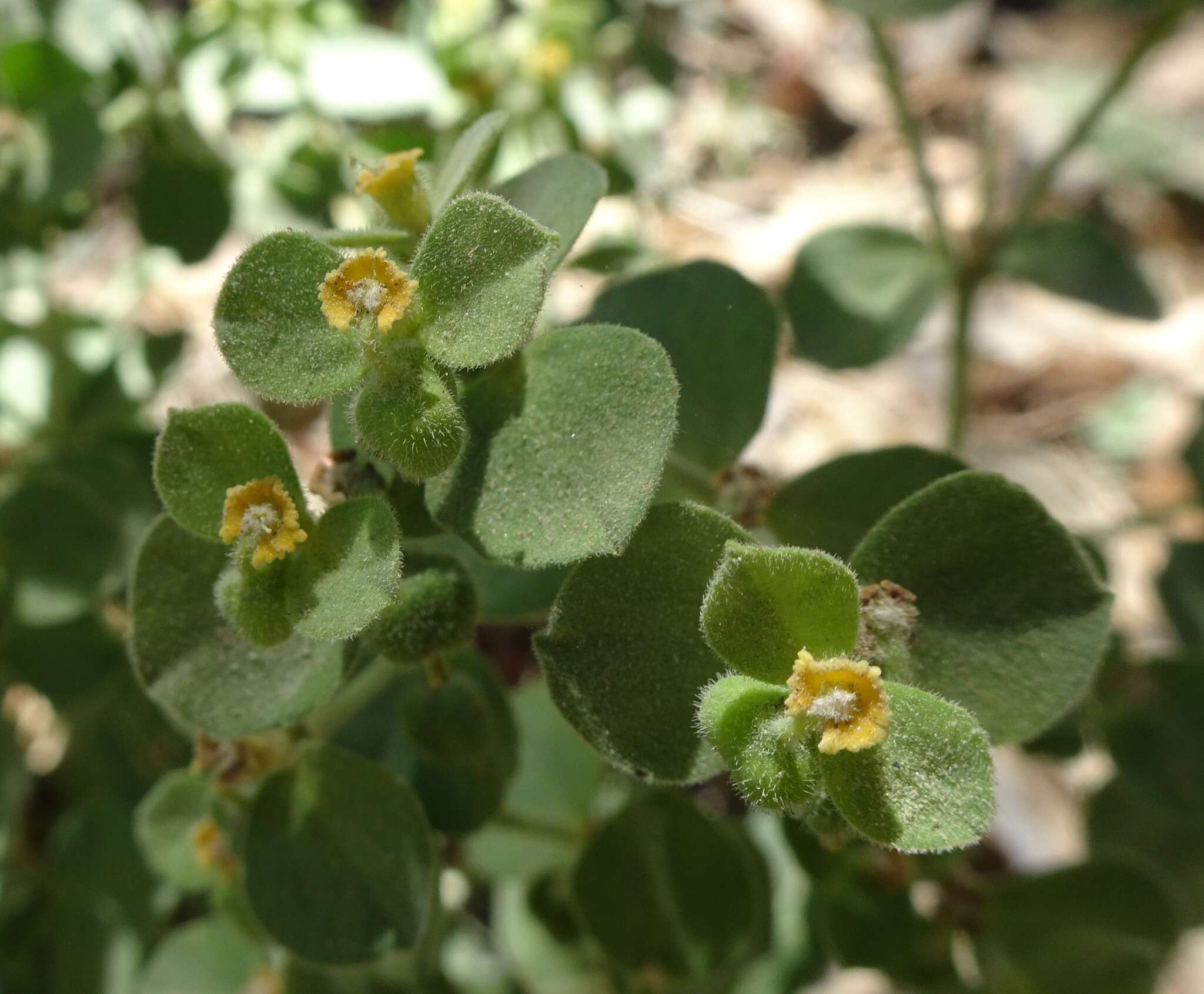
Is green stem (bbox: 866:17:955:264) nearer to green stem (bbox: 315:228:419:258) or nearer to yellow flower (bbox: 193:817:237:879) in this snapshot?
green stem (bbox: 315:228:419:258)

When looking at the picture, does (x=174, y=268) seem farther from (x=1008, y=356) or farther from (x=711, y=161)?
(x=1008, y=356)

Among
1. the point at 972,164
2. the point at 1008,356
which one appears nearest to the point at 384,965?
the point at 1008,356

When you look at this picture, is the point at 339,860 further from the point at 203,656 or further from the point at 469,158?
the point at 469,158

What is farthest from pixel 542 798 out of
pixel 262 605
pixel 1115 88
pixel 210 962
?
pixel 1115 88

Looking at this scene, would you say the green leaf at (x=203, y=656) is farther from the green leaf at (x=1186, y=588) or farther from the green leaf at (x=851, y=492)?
the green leaf at (x=1186, y=588)

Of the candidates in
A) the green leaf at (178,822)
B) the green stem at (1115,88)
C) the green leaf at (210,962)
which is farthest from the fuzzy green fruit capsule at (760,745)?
the green stem at (1115,88)

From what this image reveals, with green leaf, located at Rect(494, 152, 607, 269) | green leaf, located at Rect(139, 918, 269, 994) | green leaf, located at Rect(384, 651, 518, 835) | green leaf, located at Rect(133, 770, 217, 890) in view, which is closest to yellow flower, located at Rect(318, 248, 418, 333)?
green leaf, located at Rect(494, 152, 607, 269)
